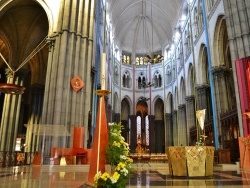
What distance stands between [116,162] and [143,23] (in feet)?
129

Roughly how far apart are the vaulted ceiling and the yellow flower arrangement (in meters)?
30.4

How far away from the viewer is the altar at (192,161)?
741 cm

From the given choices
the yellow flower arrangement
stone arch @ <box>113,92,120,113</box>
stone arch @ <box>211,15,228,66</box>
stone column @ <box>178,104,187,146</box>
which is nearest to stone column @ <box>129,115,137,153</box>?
stone arch @ <box>113,92,120,113</box>

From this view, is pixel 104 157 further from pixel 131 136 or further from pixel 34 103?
pixel 131 136

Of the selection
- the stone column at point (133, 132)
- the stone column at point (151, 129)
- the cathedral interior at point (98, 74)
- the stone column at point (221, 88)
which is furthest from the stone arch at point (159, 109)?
the stone column at point (221, 88)

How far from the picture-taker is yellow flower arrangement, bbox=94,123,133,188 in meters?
3.33

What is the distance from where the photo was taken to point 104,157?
4.36 m

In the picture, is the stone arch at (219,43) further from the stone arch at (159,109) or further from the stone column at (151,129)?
the stone arch at (159,109)

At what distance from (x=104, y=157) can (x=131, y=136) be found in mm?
34385

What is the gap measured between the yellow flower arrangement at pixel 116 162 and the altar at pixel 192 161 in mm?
3757

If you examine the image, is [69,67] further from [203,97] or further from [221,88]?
[203,97]

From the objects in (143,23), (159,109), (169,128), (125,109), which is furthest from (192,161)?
(143,23)

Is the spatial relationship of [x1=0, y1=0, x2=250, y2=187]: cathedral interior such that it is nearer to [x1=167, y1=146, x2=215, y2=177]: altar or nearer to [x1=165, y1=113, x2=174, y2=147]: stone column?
[x1=165, y1=113, x2=174, y2=147]: stone column

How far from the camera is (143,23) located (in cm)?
4091
